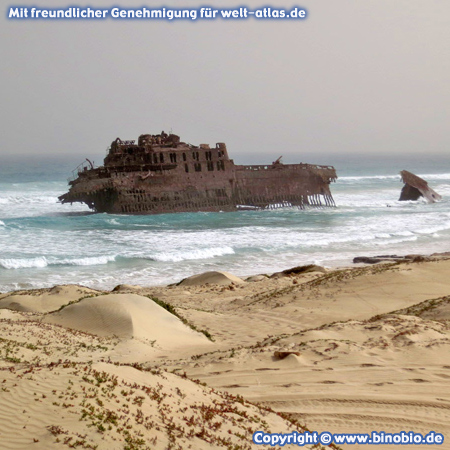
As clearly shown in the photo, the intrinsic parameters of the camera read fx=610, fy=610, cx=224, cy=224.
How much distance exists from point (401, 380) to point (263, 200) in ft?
153

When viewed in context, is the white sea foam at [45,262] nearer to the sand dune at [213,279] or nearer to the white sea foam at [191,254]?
the white sea foam at [191,254]

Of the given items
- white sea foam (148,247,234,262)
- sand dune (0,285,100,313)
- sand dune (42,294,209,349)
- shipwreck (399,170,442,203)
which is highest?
shipwreck (399,170,442,203)

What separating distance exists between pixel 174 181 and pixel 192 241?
13.4m

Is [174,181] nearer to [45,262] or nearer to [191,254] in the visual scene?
[191,254]

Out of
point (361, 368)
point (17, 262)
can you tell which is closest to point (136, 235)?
point (17, 262)

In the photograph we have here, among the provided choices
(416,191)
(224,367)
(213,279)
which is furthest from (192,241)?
(416,191)

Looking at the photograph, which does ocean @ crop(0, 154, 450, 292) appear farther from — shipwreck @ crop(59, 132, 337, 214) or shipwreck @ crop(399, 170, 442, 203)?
shipwreck @ crop(399, 170, 442, 203)

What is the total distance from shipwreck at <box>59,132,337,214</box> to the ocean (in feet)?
4.08

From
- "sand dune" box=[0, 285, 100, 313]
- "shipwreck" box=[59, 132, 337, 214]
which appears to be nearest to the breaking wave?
"sand dune" box=[0, 285, 100, 313]

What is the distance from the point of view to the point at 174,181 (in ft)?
166

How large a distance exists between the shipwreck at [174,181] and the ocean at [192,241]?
124cm

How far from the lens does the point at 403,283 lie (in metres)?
18.8

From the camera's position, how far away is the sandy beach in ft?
20.4

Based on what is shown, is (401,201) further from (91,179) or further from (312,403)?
(312,403)
